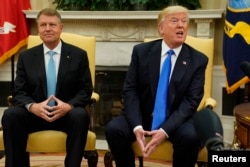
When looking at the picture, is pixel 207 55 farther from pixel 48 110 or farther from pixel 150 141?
pixel 48 110

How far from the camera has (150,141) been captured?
77.2 inches

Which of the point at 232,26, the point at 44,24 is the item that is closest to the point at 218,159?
the point at 44,24

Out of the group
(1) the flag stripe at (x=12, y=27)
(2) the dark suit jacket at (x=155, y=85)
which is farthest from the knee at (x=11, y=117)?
(1) the flag stripe at (x=12, y=27)

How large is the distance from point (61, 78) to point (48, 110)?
0.25 metres

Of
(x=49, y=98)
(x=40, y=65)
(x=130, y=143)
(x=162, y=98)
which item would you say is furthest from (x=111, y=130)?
(x=40, y=65)

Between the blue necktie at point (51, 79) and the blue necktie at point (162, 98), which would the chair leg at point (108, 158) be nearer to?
the blue necktie at point (162, 98)

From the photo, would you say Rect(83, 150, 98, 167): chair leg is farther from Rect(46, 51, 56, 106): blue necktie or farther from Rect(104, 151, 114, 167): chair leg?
Rect(46, 51, 56, 106): blue necktie

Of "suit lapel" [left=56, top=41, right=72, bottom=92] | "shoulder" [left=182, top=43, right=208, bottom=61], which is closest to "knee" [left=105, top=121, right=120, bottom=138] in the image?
"suit lapel" [left=56, top=41, right=72, bottom=92]

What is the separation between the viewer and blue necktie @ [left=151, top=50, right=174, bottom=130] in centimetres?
208

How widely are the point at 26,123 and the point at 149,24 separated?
1939mm

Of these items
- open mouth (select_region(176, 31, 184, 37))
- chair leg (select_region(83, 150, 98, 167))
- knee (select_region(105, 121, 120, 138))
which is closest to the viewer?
knee (select_region(105, 121, 120, 138))

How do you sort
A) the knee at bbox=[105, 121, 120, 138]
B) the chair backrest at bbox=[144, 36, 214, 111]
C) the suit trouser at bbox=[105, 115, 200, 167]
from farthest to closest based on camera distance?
the chair backrest at bbox=[144, 36, 214, 111] → the knee at bbox=[105, 121, 120, 138] → the suit trouser at bbox=[105, 115, 200, 167]

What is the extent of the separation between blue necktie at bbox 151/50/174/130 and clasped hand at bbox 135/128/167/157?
0.33 ft

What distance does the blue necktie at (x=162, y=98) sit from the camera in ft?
6.81
